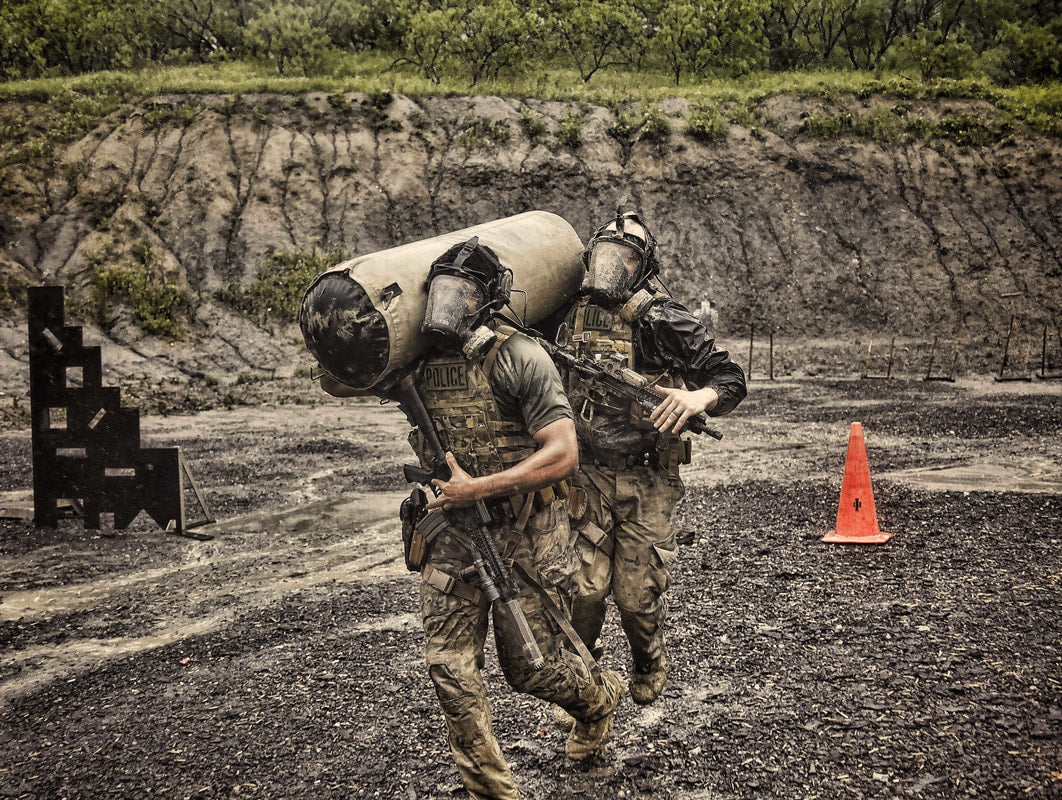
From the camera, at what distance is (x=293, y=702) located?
4.50 metres

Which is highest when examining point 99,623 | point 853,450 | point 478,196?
point 478,196

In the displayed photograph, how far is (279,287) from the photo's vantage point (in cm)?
2369

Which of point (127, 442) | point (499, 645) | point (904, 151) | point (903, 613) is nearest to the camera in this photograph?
point (499, 645)

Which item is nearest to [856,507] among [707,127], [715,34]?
[707,127]

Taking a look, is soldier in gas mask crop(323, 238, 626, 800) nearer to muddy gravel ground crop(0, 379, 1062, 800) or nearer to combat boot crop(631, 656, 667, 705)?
muddy gravel ground crop(0, 379, 1062, 800)

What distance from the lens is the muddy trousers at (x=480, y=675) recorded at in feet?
10.1

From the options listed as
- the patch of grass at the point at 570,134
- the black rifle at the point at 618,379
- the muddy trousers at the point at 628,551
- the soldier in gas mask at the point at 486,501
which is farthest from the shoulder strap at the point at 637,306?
the patch of grass at the point at 570,134

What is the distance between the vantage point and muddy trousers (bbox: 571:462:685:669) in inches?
154

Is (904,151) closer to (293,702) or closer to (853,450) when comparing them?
(853,450)

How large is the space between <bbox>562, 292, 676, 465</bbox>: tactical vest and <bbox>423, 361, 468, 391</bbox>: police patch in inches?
35.1

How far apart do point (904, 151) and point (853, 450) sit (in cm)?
2410

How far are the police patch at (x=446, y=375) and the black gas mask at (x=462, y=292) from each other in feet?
0.27

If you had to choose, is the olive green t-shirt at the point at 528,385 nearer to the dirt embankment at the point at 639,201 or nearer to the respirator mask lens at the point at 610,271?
the respirator mask lens at the point at 610,271

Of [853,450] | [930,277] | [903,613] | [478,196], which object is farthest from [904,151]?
[903,613]
